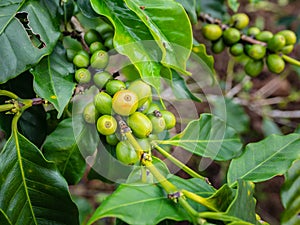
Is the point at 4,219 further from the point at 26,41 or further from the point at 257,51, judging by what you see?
the point at 257,51

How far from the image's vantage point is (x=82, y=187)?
3.11 metres

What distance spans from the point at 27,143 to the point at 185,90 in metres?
0.51

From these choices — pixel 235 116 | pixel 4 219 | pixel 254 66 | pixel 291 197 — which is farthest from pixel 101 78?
pixel 235 116

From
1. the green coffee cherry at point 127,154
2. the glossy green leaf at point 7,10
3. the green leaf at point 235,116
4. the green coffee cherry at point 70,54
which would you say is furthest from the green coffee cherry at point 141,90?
the green leaf at point 235,116

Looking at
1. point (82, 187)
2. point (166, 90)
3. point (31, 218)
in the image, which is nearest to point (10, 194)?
point (31, 218)

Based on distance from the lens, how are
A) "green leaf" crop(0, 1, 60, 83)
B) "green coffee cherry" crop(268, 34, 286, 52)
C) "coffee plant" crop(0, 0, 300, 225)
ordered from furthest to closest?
"green coffee cherry" crop(268, 34, 286, 52) < "green leaf" crop(0, 1, 60, 83) < "coffee plant" crop(0, 0, 300, 225)

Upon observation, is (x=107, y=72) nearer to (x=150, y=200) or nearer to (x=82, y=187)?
(x=150, y=200)

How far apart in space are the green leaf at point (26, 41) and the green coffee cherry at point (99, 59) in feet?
0.34

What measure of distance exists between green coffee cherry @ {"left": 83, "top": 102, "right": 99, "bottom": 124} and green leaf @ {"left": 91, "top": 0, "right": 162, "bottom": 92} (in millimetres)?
161

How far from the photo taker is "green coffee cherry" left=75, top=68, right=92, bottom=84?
41.2 inches

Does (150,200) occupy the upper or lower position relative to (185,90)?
upper

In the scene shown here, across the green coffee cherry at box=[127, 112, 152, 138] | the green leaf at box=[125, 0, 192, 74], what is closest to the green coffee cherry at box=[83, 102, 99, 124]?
the green coffee cherry at box=[127, 112, 152, 138]

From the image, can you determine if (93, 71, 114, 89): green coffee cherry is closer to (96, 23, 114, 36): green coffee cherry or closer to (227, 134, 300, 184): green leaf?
(96, 23, 114, 36): green coffee cherry

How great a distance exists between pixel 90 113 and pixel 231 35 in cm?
72
